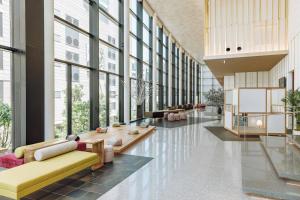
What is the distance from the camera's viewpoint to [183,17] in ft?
45.4

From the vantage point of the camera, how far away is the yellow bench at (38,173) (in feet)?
7.88

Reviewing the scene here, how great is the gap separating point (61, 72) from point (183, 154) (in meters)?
4.35

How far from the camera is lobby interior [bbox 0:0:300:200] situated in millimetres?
3137

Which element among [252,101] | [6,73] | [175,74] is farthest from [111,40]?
[175,74]

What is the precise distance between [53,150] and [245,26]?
8749 mm

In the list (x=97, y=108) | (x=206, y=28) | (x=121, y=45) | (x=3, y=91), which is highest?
(x=206, y=28)

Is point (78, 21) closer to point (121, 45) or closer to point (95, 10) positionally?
point (95, 10)

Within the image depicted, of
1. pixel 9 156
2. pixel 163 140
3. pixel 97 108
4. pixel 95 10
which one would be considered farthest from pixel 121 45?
pixel 9 156

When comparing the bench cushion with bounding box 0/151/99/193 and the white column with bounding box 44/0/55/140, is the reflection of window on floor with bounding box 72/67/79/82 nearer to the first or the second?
the white column with bounding box 44/0/55/140

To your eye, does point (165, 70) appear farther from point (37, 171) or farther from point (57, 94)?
point (37, 171)

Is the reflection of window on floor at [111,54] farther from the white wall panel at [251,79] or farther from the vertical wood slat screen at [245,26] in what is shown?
the white wall panel at [251,79]

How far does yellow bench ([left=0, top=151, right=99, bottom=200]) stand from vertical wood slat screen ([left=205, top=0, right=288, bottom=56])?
24.6 ft

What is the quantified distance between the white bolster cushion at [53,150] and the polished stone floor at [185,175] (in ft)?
3.73

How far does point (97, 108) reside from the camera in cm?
786
